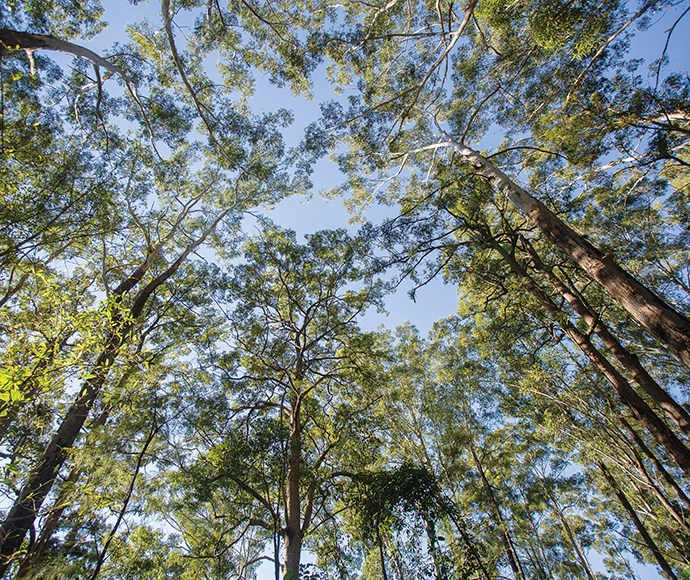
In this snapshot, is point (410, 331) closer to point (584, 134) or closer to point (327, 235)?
point (327, 235)

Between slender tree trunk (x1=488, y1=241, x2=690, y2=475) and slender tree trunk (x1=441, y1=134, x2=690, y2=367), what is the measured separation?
1072mm

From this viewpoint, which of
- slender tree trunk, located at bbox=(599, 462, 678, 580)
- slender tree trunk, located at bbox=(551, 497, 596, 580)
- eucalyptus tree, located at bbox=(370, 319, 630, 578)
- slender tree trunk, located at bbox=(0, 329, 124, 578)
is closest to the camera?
slender tree trunk, located at bbox=(0, 329, 124, 578)

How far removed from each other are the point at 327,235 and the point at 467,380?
7.58 meters

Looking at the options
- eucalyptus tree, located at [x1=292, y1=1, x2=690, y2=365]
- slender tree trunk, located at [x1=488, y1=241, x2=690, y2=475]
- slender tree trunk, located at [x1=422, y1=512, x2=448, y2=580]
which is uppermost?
eucalyptus tree, located at [x1=292, y1=1, x2=690, y2=365]

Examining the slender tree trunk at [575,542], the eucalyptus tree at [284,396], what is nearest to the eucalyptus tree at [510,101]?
the eucalyptus tree at [284,396]

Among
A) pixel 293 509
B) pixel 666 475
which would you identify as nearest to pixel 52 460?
pixel 293 509

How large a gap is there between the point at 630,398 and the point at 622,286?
158 cm

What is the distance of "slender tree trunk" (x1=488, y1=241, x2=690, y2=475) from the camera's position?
131 inches

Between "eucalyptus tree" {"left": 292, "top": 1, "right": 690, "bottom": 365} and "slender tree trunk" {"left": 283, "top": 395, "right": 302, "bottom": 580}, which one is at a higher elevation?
"eucalyptus tree" {"left": 292, "top": 1, "right": 690, "bottom": 365}

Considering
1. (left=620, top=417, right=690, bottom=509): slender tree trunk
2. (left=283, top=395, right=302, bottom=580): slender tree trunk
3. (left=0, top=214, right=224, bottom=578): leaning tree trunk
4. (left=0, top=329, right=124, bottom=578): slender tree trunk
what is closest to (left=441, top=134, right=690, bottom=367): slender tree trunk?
(left=620, top=417, right=690, bottom=509): slender tree trunk

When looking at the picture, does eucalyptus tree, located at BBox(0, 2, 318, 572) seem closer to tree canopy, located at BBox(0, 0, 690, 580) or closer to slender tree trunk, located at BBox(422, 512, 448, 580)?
tree canopy, located at BBox(0, 0, 690, 580)

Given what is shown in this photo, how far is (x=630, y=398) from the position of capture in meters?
3.82

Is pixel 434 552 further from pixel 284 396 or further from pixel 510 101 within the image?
pixel 510 101

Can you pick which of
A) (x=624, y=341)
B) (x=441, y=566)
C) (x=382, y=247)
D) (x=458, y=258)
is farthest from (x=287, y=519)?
→ (x=624, y=341)
